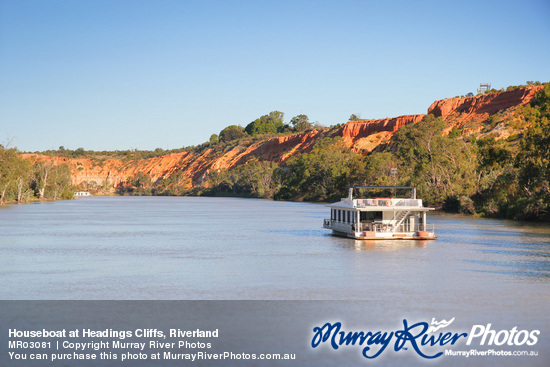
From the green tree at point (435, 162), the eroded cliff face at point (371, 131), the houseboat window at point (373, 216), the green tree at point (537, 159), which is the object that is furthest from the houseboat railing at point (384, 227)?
the eroded cliff face at point (371, 131)

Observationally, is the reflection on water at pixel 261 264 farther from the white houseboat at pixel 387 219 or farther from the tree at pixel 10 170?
the tree at pixel 10 170

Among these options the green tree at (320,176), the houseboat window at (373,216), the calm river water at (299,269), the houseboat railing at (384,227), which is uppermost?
the green tree at (320,176)

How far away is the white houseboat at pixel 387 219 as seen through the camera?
40844 mm

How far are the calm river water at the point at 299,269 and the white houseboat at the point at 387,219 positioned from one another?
0.89m

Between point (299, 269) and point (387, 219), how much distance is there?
49.9ft

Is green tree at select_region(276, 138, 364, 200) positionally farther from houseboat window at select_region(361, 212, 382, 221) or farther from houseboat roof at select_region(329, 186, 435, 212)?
houseboat roof at select_region(329, 186, 435, 212)

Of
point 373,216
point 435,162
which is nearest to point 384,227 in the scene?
point 373,216

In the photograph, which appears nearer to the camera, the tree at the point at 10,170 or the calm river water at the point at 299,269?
the calm river water at the point at 299,269

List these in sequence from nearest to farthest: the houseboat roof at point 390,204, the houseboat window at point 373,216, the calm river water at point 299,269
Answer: the calm river water at point 299,269 → the houseboat roof at point 390,204 → the houseboat window at point 373,216

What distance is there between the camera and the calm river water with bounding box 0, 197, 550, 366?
2166 centimetres

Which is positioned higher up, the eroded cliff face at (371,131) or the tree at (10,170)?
the eroded cliff face at (371,131)

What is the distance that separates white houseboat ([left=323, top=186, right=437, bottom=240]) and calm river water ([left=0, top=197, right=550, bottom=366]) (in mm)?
892

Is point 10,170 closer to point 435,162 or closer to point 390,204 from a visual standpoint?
point 435,162

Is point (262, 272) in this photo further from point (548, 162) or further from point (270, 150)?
point (270, 150)
